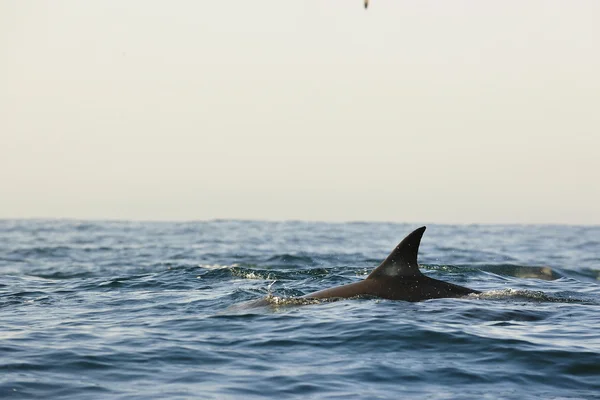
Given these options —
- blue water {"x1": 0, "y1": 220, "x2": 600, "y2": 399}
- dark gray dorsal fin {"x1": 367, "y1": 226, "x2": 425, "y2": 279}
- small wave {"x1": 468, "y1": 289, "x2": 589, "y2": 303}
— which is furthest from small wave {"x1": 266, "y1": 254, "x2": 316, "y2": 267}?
dark gray dorsal fin {"x1": 367, "y1": 226, "x2": 425, "y2": 279}

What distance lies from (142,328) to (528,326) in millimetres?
6495

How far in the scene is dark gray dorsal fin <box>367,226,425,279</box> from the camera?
49.6 feet

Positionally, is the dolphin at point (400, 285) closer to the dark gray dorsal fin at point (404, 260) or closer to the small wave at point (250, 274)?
the dark gray dorsal fin at point (404, 260)

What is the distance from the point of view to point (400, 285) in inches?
623

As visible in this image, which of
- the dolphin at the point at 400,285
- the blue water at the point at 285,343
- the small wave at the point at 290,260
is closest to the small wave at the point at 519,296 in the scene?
the blue water at the point at 285,343

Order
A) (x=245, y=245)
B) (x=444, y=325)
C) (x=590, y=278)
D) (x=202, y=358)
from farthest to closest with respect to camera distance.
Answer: (x=245, y=245) → (x=590, y=278) → (x=444, y=325) → (x=202, y=358)

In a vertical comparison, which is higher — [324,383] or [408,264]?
[408,264]

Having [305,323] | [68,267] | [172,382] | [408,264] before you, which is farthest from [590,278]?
[172,382]

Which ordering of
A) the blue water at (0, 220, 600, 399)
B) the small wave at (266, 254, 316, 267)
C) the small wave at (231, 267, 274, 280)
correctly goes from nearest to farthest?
the blue water at (0, 220, 600, 399) < the small wave at (231, 267, 274, 280) < the small wave at (266, 254, 316, 267)

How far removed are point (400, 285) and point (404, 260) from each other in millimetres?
585

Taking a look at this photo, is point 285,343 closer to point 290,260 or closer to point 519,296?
point 519,296

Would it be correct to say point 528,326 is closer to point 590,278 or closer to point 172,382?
point 172,382

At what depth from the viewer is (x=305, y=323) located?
14352 millimetres

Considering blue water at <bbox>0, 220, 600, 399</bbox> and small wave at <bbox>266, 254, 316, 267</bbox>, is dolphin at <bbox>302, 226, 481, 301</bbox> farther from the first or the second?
small wave at <bbox>266, 254, 316, 267</bbox>
